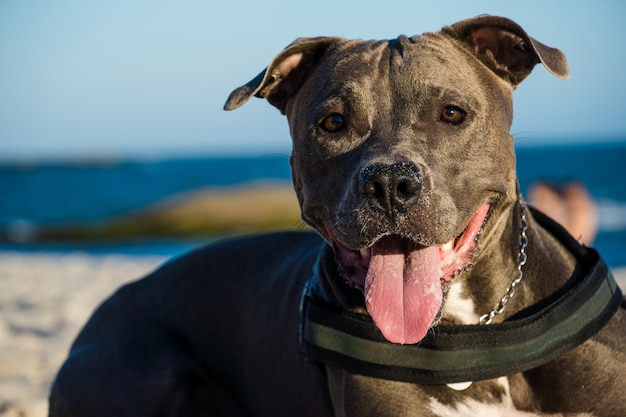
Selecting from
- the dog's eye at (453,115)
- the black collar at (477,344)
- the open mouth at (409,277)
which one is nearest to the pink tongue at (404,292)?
the open mouth at (409,277)

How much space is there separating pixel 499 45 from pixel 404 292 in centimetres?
124

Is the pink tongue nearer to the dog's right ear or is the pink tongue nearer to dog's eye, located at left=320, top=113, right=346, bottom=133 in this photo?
dog's eye, located at left=320, top=113, right=346, bottom=133

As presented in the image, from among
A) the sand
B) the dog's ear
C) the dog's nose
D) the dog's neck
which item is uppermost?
the dog's ear

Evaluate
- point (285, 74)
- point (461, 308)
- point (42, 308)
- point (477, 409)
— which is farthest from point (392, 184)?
point (42, 308)

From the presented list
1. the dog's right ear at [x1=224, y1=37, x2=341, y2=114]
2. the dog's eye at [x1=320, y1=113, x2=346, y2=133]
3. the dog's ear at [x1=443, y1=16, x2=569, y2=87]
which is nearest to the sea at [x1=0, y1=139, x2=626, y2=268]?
the dog's right ear at [x1=224, y1=37, x2=341, y2=114]

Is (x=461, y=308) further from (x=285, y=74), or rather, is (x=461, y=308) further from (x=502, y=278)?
(x=285, y=74)

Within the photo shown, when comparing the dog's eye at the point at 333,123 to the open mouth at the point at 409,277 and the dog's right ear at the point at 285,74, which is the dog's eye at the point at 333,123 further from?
the open mouth at the point at 409,277

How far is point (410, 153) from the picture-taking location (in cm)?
332

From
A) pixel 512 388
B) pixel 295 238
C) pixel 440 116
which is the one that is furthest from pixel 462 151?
pixel 295 238

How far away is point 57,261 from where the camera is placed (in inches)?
537

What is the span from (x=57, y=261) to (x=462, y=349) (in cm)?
1113

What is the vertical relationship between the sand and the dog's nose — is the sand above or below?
below

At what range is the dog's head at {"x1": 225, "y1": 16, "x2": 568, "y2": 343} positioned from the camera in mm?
3279

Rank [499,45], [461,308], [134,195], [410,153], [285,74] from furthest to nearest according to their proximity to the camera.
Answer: [134,195], [285,74], [499,45], [461,308], [410,153]
